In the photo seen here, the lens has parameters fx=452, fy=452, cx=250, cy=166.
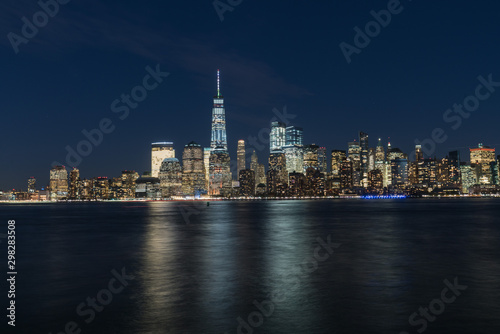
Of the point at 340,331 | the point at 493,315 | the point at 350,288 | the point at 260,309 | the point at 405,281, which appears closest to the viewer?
the point at 340,331

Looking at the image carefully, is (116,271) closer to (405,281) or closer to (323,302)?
(323,302)

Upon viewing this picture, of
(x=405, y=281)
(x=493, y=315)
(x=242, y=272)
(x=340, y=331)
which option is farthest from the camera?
(x=242, y=272)

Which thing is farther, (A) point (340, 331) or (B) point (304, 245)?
(B) point (304, 245)

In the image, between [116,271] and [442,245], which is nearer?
[116,271]

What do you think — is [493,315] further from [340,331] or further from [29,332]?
[29,332]

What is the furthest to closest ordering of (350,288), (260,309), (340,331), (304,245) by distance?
1. (304,245)
2. (350,288)
3. (260,309)
4. (340,331)

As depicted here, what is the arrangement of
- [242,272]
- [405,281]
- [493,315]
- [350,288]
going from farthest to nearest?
1. [242,272]
2. [405,281]
3. [350,288]
4. [493,315]

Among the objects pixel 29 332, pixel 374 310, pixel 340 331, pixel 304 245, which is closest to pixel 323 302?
pixel 374 310

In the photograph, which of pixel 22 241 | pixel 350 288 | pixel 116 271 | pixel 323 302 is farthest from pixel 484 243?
pixel 22 241
